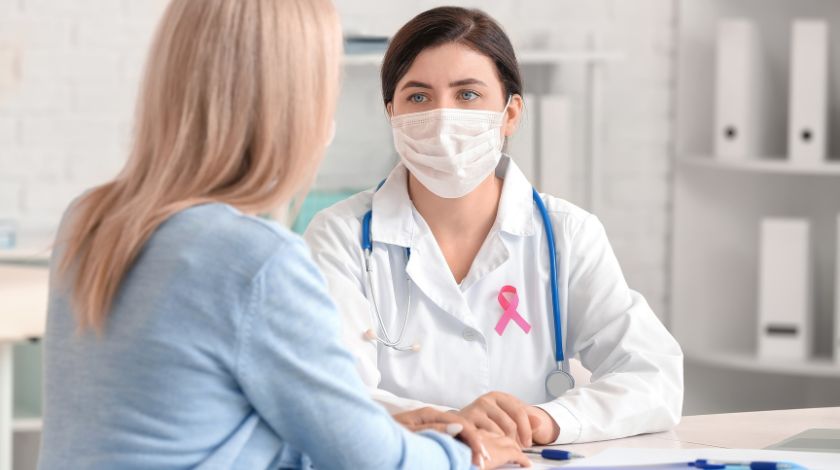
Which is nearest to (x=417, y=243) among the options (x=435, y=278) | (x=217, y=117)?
(x=435, y=278)

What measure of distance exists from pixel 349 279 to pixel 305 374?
701mm

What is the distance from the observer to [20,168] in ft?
10.4

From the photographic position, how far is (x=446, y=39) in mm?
1826

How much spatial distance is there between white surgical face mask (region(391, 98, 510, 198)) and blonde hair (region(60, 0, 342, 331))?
69cm

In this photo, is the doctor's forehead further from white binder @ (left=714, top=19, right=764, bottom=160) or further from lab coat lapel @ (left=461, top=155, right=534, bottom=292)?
white binder @ (left=714, top=19, right=764, bottom=160)

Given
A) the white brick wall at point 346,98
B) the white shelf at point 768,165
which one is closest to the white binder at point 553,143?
the white brick wall at point 346,98

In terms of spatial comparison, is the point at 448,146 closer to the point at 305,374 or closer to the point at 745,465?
the point at 745,465

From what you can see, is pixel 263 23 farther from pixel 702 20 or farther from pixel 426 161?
pixel 702 20

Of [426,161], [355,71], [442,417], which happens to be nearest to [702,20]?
[355,71]

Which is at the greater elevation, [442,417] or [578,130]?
[578,130]

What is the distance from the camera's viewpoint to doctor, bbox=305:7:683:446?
1.78 m

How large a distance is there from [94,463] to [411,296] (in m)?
0.79

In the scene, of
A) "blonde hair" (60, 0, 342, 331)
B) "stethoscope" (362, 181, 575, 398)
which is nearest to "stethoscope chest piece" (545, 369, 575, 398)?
"stethoscope" (362, 181, 575, 398)

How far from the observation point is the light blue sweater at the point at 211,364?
106cm
